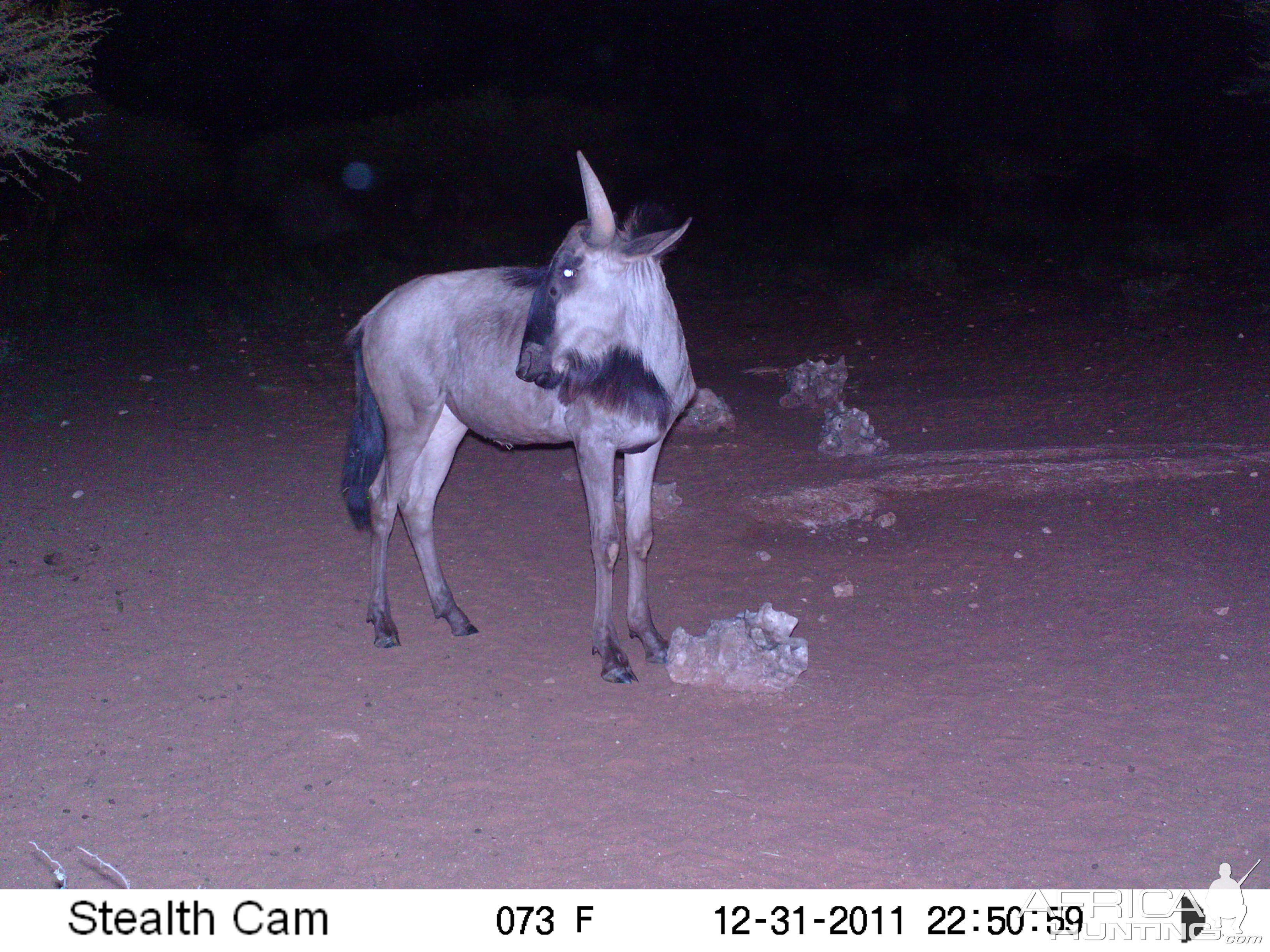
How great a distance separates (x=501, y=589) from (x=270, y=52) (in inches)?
1245

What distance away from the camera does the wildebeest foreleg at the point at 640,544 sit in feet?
17.9

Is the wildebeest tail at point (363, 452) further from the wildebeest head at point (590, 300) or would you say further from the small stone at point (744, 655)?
the small stone at point (744, 655)

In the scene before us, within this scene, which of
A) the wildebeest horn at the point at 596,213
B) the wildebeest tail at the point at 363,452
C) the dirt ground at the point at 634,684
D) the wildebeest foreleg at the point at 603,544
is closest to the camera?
the dirt ground at the point at 634,684

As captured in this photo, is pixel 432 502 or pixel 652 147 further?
pixel 652 147

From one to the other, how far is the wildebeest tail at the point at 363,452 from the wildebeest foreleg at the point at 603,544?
54.9 inches

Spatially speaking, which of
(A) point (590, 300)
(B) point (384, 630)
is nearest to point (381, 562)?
(B) point (384, 630)

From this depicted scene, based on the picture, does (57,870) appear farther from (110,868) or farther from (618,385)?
(618,385)

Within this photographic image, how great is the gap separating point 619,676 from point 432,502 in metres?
1.59

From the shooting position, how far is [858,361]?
11.9m

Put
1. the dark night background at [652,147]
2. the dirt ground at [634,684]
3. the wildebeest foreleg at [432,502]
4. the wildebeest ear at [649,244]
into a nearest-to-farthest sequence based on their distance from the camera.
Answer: the dirt ground at [634,684]
the wildebeest ear at [649,244]
the wildebeest foreleg at [432,502]
the dark night background at [652,147]

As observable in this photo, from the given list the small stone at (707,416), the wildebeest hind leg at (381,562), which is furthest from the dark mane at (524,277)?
the small stone at (707,416)

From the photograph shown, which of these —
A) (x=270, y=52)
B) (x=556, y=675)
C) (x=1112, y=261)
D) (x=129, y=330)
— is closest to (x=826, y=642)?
(x=556, y=675)

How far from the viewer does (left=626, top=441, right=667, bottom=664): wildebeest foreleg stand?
545 cm

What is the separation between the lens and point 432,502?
19.8 feet
